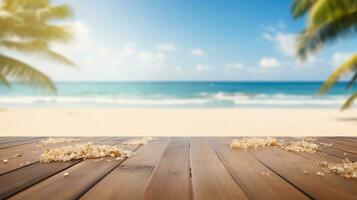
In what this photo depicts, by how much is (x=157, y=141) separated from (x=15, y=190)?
1.29 m

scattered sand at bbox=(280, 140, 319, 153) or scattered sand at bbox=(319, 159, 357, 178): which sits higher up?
scattered sand at bbox=(280, 140, 319, 153)

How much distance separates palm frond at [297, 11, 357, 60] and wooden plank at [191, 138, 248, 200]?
7926 millimetres

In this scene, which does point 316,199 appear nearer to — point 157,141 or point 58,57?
point 157,141

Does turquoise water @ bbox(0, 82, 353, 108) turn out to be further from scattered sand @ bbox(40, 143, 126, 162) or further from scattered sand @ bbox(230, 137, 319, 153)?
scattered sand @ bbox(230, 137, 319, 153)

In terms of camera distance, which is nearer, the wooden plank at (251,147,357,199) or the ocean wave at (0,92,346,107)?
the wooden plank at (251,147,357,199)

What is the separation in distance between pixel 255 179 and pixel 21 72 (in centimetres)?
877

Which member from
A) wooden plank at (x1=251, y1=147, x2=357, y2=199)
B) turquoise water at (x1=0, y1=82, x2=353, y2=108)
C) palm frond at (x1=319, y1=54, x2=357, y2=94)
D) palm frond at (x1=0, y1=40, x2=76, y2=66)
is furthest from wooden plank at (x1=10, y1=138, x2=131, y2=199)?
turquoise water at (x1=0, y1=82, x2=353, y2=108)

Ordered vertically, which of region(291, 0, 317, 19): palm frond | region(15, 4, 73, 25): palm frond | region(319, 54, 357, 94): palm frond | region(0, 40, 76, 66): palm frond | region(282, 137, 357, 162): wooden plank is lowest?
region(282, 137, 357, 162): wooden plank

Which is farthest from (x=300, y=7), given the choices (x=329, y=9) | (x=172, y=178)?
(x=172, y=178)

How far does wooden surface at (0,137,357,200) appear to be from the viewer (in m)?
1.05

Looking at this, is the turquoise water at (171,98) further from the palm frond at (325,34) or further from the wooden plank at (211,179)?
the wooden plank at (211,179)

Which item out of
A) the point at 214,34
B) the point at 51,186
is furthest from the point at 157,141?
the point at 214,34

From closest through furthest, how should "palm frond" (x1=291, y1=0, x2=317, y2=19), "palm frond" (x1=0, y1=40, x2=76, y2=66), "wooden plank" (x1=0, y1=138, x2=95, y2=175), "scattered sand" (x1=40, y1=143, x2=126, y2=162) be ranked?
"wooden plank" (x1=0, y1=138, x2=95, y2=175) < "scattered sand" (x1=40, y1=143, x2=126, y2=162) < "palm frond" (x1=0, y1=40, x2=76, y2=66) < "palm frond" (x1=291, y1=0, x2=317, y2=19)

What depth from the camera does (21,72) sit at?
335 inches
